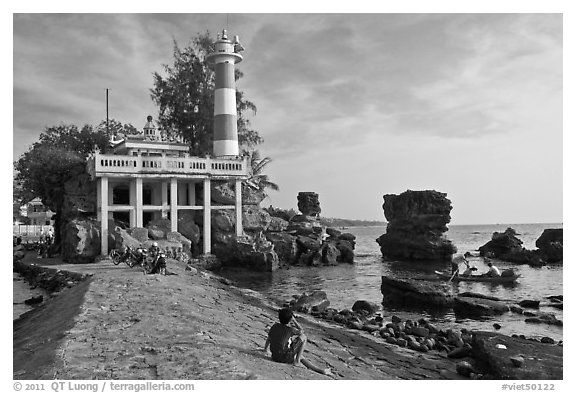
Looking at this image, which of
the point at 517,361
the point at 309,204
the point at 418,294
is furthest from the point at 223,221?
the point at 517,361

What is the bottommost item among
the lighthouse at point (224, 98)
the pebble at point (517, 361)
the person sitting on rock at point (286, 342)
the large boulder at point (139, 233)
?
the pebble at point (517, 361)

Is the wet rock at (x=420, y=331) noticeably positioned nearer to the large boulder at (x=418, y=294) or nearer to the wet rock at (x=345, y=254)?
the large boulder at (x=418, y=294)

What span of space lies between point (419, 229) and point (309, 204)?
1467cm

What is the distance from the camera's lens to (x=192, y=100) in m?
41.9

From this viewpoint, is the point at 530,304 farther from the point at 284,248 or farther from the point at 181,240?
the point at 284,248

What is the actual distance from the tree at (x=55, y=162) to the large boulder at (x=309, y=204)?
28207mm

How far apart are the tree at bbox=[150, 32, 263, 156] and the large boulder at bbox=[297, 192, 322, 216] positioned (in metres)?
18.9

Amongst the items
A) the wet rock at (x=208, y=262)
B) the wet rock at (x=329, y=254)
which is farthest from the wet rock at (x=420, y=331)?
the wet rock at (x=329, y=254)

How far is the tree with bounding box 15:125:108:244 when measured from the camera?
33.6m

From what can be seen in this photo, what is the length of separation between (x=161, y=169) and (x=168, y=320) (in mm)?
21286

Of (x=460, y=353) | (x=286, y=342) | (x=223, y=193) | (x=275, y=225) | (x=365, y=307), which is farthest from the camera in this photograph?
(x=275, y=225)

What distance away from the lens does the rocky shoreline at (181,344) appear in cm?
796
